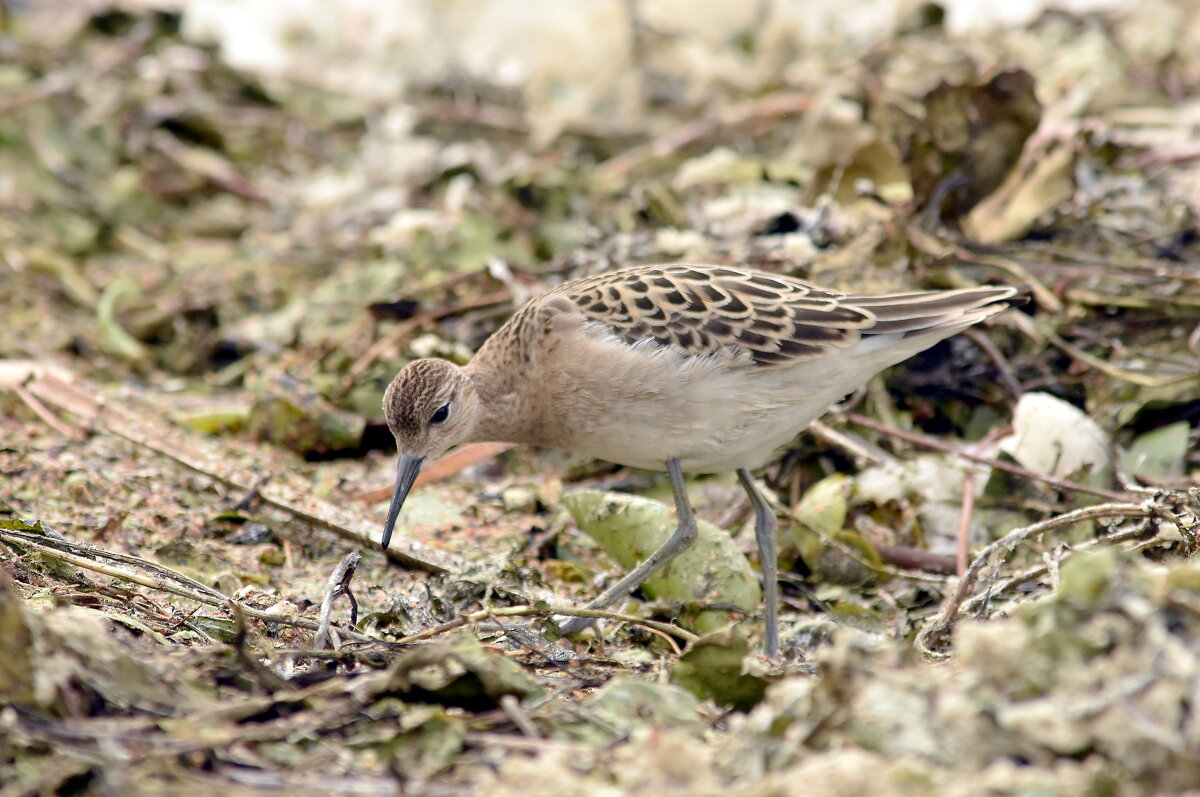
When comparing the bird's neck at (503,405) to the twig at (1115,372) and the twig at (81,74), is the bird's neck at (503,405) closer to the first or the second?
the twig at (1115,372)

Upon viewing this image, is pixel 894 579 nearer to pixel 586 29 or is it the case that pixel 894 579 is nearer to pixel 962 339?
pixel 962 339

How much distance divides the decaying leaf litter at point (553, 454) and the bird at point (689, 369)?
41cm

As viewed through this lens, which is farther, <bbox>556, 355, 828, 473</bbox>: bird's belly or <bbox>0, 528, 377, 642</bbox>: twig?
<bbox>556, 355, 828, 473</bbox>: bird's belly

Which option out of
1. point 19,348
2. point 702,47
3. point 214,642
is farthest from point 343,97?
point 214,642

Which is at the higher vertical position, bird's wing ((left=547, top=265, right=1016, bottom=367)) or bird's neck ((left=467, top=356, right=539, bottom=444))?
bird's wing ((left=547, top=265, right=1016, bottom=367))

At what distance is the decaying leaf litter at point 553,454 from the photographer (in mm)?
A: 3037

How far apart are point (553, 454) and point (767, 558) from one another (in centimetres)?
174

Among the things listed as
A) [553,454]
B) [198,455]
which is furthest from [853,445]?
[198,455]

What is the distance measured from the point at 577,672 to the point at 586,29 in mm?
7925

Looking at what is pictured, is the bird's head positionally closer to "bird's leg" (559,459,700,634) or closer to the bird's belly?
the bird's belly

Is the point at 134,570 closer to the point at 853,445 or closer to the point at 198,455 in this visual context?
the point at 198,455

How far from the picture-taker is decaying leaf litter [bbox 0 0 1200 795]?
3037 millimetres

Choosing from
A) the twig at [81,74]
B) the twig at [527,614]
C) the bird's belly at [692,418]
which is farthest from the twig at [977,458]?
the twig at [81,74]

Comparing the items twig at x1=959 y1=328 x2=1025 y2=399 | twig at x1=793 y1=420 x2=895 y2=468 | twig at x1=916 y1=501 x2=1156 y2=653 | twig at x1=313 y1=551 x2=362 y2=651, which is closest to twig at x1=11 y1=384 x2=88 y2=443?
twig at x1=313 y1=551 x2=362 y2=651
